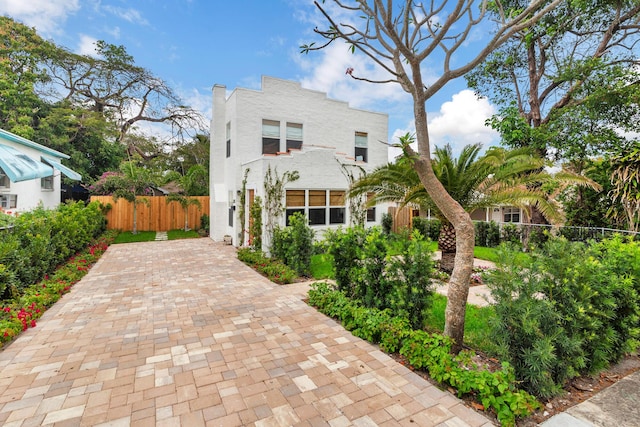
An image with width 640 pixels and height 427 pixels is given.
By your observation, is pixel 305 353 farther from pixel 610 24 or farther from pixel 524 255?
pixel 610 24

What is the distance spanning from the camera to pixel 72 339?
4652mm

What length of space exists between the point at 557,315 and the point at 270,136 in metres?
12.0

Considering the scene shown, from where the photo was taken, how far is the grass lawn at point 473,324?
3959 mm

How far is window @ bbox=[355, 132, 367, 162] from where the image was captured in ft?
50.8

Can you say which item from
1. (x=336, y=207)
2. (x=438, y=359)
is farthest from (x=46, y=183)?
(x=438, y=359)

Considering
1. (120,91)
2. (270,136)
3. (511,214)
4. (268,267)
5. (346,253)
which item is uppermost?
(120,91)

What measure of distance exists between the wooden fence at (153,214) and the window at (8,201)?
481 cm

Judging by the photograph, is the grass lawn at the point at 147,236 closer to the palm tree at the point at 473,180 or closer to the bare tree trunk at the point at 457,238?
the palm tree at the point at 473,180

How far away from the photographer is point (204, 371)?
148 inches

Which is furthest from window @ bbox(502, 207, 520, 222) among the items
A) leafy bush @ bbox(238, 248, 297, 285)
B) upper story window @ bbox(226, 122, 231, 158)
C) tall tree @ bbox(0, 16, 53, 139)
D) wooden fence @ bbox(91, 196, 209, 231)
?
tall tree @ bbox(0, 16, 53, 139)

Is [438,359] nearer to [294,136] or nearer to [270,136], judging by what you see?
[270,136]

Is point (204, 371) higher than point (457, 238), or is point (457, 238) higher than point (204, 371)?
point (457, 238)

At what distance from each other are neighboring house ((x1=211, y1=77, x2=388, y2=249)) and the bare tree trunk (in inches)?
289

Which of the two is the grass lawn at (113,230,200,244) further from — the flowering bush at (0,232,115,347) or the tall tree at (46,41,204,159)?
the tall tree at (46,41,204,159)
